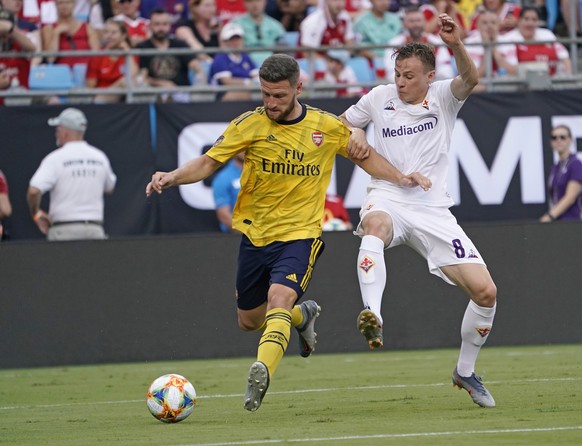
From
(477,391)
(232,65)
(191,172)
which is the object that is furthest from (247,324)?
(232,65)

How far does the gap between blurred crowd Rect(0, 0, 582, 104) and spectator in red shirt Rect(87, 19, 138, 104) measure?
0.01 meters

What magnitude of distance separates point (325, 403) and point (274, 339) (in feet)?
4.87

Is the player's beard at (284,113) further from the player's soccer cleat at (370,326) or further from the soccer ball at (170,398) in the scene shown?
the soccer ball at (170,398)

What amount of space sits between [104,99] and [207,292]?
360 cm

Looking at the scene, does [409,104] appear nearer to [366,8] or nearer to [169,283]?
[169,283]

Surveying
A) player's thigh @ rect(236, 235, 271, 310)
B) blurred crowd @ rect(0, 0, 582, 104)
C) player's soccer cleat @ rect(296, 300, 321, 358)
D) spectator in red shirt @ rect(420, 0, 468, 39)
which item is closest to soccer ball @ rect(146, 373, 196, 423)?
player's thigh @ rect(236, 235, 271, 310)

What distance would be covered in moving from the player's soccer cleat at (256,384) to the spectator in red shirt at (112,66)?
896 centimetres

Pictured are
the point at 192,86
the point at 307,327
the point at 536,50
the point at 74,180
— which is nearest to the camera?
the point at 307,327

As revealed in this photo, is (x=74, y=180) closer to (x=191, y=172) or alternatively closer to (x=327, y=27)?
(x=327, y=27)

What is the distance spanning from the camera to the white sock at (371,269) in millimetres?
8359

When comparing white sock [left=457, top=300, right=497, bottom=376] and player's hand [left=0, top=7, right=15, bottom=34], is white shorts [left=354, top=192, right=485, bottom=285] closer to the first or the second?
white sock [left=457, top=300, right=497, bottom=376]

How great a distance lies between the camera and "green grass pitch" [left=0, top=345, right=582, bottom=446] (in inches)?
287

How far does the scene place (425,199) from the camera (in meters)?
8.88

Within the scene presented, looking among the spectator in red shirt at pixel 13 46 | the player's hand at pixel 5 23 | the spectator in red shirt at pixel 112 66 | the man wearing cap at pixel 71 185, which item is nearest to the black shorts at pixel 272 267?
the man wearing cap at pixel 71 185
